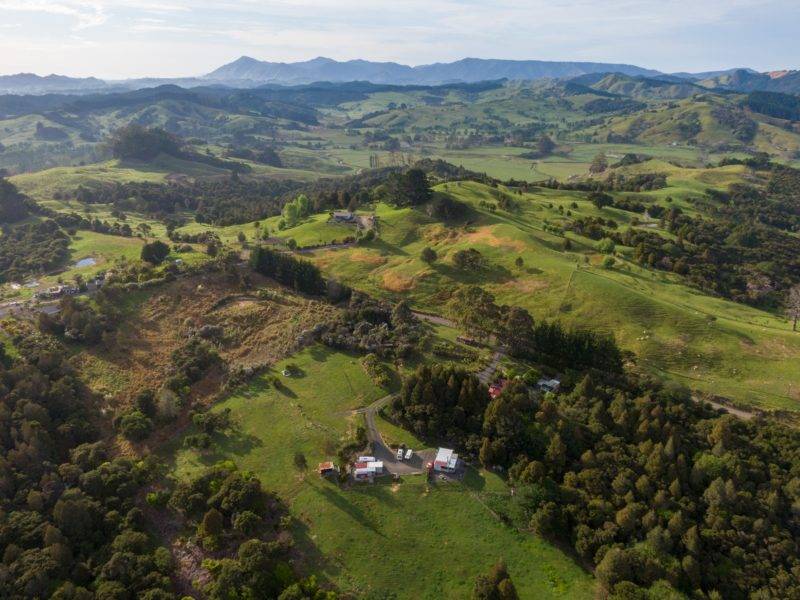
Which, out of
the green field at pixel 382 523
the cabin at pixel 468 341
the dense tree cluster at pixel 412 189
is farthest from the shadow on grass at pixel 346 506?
the dense tree cluster at pixel 412 189

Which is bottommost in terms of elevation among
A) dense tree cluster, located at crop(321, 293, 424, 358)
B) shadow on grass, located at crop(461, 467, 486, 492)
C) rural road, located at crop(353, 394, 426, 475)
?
shadow on grass, located at crop(461, 467, 486, 492)

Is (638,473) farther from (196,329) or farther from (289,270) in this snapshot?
(289,270)

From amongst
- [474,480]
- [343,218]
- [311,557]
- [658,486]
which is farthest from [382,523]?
[343,218]

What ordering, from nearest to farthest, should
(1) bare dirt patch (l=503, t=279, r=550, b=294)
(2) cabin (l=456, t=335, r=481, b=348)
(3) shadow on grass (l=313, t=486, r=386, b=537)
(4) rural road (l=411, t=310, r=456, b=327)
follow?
→ (3) shadow on grass (l=313, t=486, r=386, b=537) < (2) cabin (l=456, t=335, r=481, b=348) < (4) rural road (l=411, t=310, r=456, b=327) < (1) bare dirt patch (l=503, t=279, r=550, b=294)

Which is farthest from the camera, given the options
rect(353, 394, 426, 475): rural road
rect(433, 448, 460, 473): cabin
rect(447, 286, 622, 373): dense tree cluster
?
rect(447, 286, 622, 373): dense tree cluster

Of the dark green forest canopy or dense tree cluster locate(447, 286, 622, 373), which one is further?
A: dense tree cluster locate(447, 286, 622, 373)

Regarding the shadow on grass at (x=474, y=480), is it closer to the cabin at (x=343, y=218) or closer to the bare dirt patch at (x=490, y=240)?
the bare dirt patch at (x=490, y=240)

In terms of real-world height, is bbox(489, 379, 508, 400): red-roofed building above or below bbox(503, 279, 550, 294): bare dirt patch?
below

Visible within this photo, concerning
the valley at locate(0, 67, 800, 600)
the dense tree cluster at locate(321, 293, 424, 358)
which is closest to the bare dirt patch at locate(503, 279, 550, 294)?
the valley at locate(0, 67, 800, 600)

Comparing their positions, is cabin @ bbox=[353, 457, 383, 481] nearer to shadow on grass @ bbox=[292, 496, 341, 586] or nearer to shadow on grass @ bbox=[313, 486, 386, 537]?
shadow on grass @ bbox=[313, 486, 386, 537]

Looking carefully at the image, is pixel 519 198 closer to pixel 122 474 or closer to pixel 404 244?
pixel 404 244
